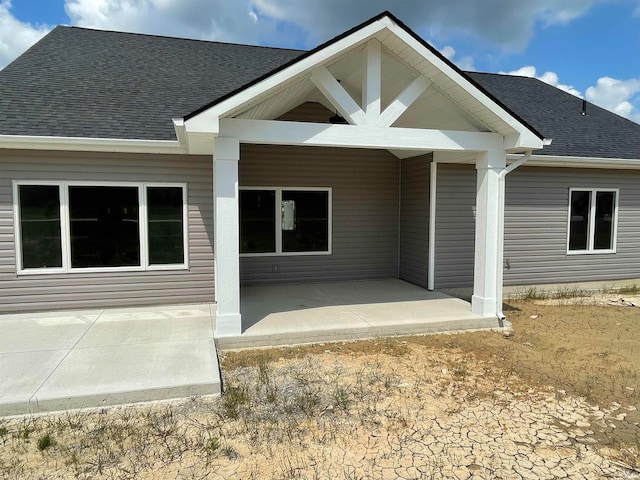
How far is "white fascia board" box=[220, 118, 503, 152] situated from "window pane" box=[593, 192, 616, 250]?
561 cm

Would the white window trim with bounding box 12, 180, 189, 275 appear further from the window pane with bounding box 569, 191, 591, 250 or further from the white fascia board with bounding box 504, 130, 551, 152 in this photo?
the window pane with bounding box 569, 191, 591, 250

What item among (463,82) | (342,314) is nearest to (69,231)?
(342,314)

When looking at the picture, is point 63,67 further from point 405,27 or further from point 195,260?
point 405,27

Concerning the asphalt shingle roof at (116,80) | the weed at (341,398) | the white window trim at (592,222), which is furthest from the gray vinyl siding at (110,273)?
the white window trim at (592,222)

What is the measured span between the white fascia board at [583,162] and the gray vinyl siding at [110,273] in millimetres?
6774

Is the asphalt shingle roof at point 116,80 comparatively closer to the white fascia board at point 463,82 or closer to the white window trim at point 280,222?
the white window trim at point 280,222

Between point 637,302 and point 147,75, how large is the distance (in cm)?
1124

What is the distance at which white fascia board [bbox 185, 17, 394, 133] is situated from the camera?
502cm

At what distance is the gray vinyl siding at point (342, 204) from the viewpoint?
354 inches

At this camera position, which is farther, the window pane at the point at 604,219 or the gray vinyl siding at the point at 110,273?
the window pane at the point at 604,219

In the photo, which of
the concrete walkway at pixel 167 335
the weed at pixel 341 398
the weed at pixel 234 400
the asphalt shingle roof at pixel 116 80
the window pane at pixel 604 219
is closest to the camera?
the weed at pixel 234 400

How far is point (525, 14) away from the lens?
37.3ft

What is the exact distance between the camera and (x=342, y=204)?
9.44 metres

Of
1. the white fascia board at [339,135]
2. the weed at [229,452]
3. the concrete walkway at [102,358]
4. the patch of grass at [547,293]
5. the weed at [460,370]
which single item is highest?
the white fascia board at [339,135]
